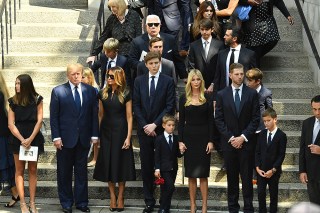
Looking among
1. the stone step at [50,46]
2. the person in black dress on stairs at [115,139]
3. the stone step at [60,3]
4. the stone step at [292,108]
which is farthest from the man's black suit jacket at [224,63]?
the stone step at [60,3]

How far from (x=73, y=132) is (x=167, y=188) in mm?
1435

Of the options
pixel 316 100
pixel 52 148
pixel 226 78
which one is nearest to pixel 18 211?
pixel 52 148

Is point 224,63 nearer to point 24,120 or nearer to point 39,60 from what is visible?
point 24,120

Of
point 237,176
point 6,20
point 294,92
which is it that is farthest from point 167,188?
point 6,20

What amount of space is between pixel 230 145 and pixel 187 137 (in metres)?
0.57

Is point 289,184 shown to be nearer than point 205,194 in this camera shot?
No

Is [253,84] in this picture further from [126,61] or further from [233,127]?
[126,61]

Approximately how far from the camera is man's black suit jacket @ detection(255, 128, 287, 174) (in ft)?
33.8

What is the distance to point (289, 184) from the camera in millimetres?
11555

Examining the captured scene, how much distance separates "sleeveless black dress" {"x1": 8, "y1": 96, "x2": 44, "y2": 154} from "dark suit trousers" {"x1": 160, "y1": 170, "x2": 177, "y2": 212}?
1.72 m

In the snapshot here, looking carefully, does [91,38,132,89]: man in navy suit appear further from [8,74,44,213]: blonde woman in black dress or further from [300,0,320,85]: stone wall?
[300,0,320,85]: stone wall

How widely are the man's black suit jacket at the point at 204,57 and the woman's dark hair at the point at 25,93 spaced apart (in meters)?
2.35

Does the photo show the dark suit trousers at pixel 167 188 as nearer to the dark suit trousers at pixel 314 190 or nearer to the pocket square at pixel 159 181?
the pocket square at pixel 159 181

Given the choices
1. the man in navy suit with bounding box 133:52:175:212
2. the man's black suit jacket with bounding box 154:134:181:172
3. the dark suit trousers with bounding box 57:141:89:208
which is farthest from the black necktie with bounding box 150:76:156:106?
the dark suit trousers with bounding box 57:141:89:208
